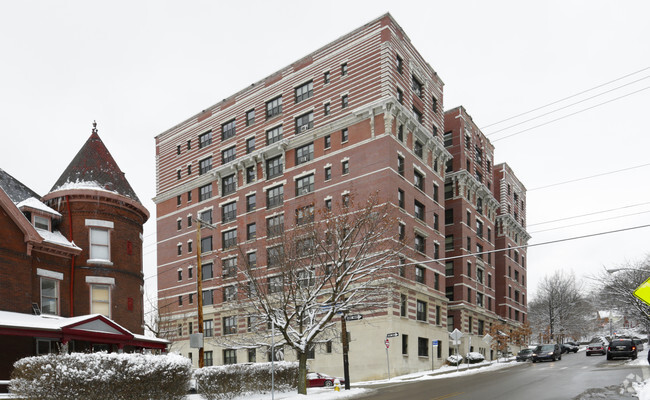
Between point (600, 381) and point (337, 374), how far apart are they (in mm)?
24188

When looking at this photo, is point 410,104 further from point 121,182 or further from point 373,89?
point 121,182

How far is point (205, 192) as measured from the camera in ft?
203

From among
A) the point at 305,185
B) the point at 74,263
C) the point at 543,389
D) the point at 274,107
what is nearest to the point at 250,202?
the point at 305,185

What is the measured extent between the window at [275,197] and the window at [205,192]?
1018 cm

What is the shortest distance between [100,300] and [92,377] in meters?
13.0

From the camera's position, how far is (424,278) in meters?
48.5

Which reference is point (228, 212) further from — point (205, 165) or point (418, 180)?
point (418, 180)

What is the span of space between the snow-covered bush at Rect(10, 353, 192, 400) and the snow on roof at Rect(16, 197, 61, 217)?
11304mm

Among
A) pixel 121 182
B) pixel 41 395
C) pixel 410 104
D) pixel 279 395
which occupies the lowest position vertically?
pixel 279 395

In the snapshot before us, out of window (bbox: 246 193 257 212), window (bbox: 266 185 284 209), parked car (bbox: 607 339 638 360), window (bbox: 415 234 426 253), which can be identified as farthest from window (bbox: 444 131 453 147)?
parked car (bbox: 607 339 638 360)

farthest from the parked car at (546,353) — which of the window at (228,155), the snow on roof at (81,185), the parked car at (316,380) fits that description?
the snow on roof at (81,185)

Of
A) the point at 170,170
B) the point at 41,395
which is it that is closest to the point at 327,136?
the point at 170,170

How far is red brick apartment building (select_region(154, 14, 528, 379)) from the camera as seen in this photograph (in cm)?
4456

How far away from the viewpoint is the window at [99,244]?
96.3 feet
